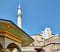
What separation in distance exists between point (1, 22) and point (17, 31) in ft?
4.60

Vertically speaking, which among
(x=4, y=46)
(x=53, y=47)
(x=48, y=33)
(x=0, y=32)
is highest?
(x=48, y=33)

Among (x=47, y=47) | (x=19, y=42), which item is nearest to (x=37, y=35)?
(x=47, y=47)

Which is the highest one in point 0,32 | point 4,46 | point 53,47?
point 53,47

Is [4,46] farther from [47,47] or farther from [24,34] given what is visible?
[47,47]

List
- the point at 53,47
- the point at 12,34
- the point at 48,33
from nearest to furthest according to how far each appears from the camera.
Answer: the point at 12,34, the point at 53,47, the point at 48,33

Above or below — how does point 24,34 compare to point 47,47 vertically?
below

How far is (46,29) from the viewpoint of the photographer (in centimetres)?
4619

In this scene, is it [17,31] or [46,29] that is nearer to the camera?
[17,31]

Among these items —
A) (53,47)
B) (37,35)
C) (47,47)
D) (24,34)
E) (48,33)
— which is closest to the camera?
(24,34)

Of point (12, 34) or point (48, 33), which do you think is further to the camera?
point (48, 33)

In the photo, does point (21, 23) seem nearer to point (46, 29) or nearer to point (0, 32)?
point (46, 29)

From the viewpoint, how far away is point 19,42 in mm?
9312

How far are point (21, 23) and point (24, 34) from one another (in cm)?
2884

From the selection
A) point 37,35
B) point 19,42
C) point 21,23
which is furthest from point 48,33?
point 19,42
